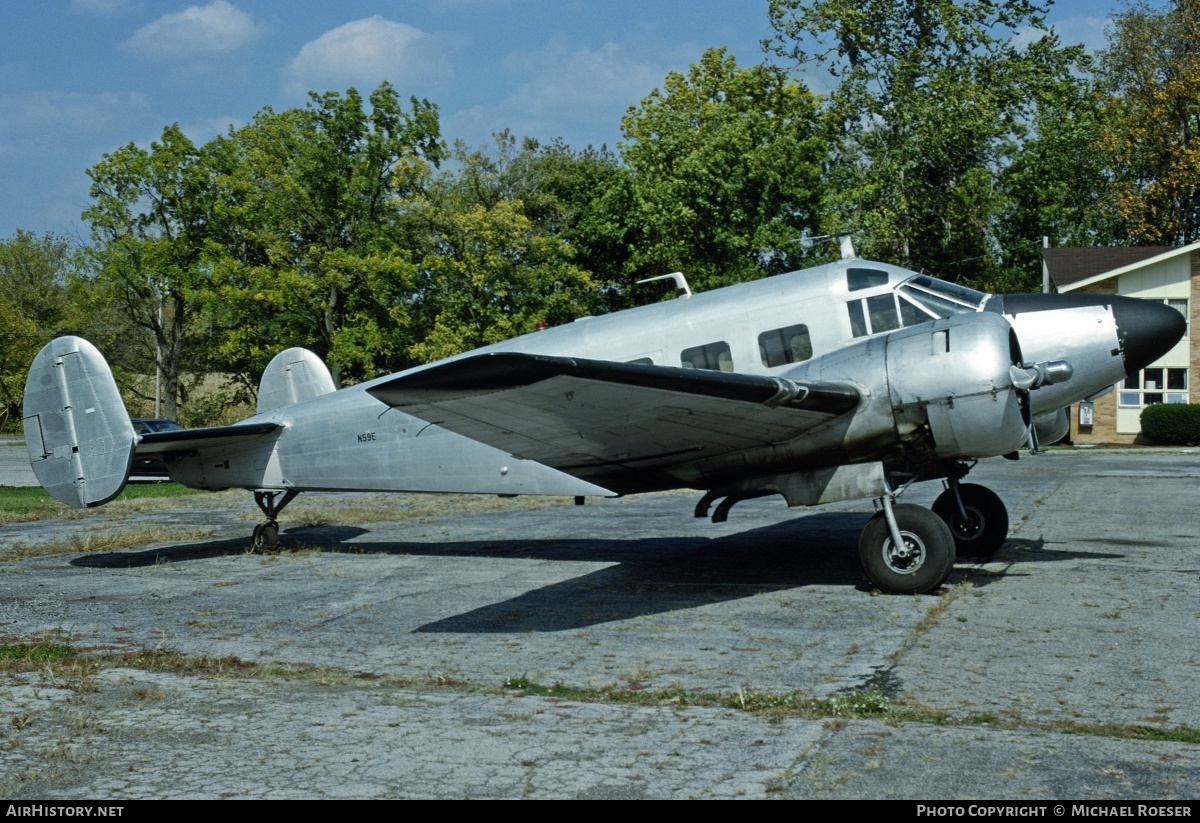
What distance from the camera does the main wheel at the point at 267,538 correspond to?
13.4m

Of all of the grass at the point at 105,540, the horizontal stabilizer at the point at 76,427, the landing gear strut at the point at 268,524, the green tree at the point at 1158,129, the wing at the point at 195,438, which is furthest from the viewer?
the green tree at the point at 1158,129

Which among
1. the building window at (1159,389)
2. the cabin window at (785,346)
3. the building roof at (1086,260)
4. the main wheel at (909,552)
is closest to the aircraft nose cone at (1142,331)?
the main wheel at (909,552)

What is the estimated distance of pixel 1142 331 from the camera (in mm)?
9609

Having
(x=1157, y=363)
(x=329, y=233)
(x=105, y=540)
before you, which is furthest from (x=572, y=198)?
(x=105, y=540)

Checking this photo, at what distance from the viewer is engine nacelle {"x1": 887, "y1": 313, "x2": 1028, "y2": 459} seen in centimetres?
892

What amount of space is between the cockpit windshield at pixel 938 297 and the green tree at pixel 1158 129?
143ft

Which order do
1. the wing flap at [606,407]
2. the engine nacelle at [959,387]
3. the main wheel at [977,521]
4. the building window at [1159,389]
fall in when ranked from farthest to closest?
1. the building window at [1159,389]
2. the main wheel at [977,521]
3. the engine nacelle at [959,387]
4. the wing flap at [606,407]

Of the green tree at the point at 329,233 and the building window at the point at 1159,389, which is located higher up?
the green tree at the point at 329,233

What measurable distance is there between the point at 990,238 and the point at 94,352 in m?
51.6

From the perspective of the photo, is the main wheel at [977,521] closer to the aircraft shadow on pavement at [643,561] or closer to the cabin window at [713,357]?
the aircraft shadow on pavement at [643,561]

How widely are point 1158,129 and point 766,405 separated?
49347 mm

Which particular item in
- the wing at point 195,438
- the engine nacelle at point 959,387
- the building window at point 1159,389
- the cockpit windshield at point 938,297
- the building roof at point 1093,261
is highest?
the building roof at point 1093,261

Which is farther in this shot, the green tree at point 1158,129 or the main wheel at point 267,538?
the green tree at point 1158,129

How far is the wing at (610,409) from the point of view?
7.15m
